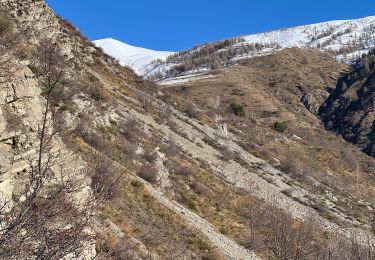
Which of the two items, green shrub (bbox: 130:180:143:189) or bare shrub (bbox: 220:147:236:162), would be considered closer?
green shrub (bbox: 130:180:143:189)

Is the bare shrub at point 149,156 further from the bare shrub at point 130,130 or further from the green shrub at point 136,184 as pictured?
the green shrub at point 136,184

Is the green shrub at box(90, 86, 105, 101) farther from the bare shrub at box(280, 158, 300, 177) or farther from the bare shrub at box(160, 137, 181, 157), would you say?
the bare shrub at box(280, 158, 300, 177)

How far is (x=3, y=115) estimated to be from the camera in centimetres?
1002

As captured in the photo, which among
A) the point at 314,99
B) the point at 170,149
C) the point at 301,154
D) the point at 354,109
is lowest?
the point at 354,109

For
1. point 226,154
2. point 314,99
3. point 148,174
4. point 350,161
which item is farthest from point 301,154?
point 314,99

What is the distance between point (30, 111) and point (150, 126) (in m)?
19.3

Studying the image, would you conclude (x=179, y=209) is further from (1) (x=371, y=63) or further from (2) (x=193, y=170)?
(1) (x=371, y=63)

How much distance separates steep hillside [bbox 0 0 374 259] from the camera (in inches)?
209

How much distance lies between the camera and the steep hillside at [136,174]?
209 inches

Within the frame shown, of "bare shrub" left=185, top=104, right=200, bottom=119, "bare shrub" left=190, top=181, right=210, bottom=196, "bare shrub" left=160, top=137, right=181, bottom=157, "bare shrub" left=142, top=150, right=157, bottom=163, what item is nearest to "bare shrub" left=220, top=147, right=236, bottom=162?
"bare shrub" left=160, top=137, right=181, bottom=157

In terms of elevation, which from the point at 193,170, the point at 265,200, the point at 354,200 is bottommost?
the point at 354,200

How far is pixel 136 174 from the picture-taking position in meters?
20.1

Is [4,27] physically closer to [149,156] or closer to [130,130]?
[149,156]

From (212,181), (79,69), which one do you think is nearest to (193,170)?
(212,181)
